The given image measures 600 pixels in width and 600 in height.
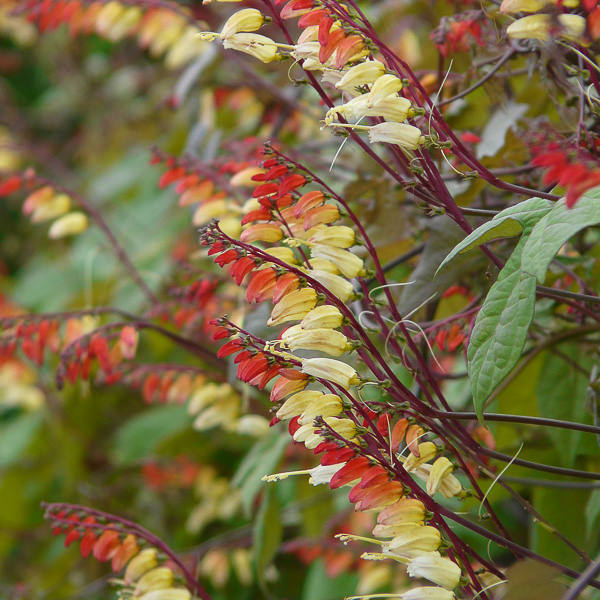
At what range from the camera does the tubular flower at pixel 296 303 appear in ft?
1.91

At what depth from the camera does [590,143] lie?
26.8 inches

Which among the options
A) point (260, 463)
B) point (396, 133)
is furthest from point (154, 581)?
point (396, 133)

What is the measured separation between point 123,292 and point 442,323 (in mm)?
1056

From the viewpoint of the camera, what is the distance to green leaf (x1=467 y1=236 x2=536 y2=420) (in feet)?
1.64

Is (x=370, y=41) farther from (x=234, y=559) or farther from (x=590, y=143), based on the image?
(x=234, y=559)

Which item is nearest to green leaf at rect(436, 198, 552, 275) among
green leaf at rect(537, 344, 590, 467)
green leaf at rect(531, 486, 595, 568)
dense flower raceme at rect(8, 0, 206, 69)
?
green leaf at rect(537, 344, 590, 467)

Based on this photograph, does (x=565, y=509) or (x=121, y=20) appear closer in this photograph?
(x=565, y=509)

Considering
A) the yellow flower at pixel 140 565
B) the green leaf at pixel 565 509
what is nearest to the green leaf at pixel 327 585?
the green leaf at pixel 565 509

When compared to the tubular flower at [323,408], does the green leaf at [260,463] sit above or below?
below

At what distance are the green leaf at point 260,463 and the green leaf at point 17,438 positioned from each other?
107cm

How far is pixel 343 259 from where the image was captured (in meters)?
0.61

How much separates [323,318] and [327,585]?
98 centimetres

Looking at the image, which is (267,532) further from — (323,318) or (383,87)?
(383,87)

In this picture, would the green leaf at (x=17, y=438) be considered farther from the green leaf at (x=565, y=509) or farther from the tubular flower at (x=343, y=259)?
the tubular flower at (x=343, y=259)
